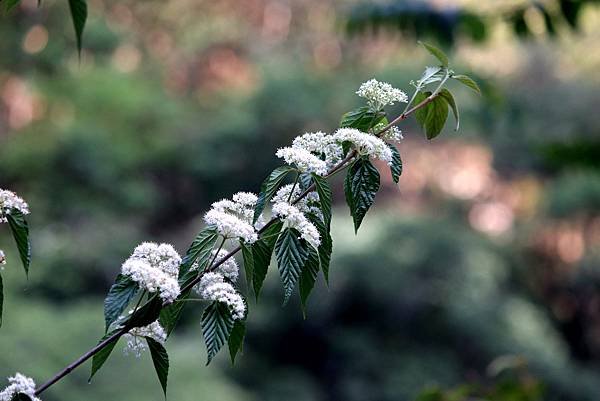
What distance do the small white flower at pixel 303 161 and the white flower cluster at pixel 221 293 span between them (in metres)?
0.10

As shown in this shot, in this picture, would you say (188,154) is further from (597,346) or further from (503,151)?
(597,346)

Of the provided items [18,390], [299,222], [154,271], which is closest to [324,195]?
[299,222]

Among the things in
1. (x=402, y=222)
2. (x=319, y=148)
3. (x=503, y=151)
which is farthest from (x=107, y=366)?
(x=503, y=151)

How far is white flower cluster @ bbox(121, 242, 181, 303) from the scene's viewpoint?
531mm

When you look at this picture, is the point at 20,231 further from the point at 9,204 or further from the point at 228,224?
the point at 228,224

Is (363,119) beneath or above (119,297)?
above

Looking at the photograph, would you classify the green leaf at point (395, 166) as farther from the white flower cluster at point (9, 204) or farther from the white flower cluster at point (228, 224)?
the white flower cluster at point (9, 204)

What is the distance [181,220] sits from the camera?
1013 centimetres

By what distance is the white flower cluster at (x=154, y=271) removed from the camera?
20.9 inches

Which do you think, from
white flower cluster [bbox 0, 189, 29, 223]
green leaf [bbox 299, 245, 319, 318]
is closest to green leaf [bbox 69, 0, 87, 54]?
white flower cluster [bbox 0, 189, 29, 223]

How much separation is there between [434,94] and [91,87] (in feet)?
26.4

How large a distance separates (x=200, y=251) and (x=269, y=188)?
0.07 m

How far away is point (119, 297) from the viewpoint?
0.54 meters

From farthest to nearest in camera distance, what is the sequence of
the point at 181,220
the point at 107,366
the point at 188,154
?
the point at 181,220
the point at 188,154
the point at 107,366
